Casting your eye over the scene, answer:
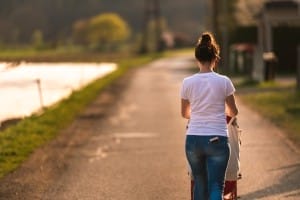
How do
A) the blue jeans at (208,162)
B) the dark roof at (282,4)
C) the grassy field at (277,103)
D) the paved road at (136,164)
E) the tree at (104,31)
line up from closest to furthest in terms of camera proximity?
the blue jeans at (208,162), the paved road at (136,164), the grassy field at (277,103), the dark roof at (282,4), the tree at (104,31)

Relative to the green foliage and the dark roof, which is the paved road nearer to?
the dark roof

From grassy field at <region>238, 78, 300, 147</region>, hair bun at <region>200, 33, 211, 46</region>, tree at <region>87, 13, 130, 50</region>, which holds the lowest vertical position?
tree at <region>87, 13, 130, 50</region>

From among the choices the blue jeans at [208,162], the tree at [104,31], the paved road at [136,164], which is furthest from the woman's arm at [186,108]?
the tree at [104,31]

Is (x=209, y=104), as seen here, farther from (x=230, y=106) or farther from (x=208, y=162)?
(x=208, y=162)

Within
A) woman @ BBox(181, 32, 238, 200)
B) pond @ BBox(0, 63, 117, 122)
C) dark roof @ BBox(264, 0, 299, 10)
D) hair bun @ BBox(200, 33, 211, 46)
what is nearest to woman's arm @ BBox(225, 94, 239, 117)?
woman @ BBox(181, 32, 238, 200)

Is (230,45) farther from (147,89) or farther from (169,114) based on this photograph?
(169,114)

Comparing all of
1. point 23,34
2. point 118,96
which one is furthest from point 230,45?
point 23,34

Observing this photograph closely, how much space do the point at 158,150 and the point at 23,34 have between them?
351ft

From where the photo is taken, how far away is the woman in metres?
5.74

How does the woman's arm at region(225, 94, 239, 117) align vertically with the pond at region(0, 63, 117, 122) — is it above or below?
above

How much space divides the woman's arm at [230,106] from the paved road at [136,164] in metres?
2.15

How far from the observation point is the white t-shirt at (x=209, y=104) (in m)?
5.75

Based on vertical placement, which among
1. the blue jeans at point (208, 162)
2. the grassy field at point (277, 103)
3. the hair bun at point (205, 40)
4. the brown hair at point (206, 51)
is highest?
the hair bun at point (205, 40)

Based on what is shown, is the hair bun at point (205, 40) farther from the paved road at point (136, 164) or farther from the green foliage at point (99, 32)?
the green foliage at point (99, 32)
